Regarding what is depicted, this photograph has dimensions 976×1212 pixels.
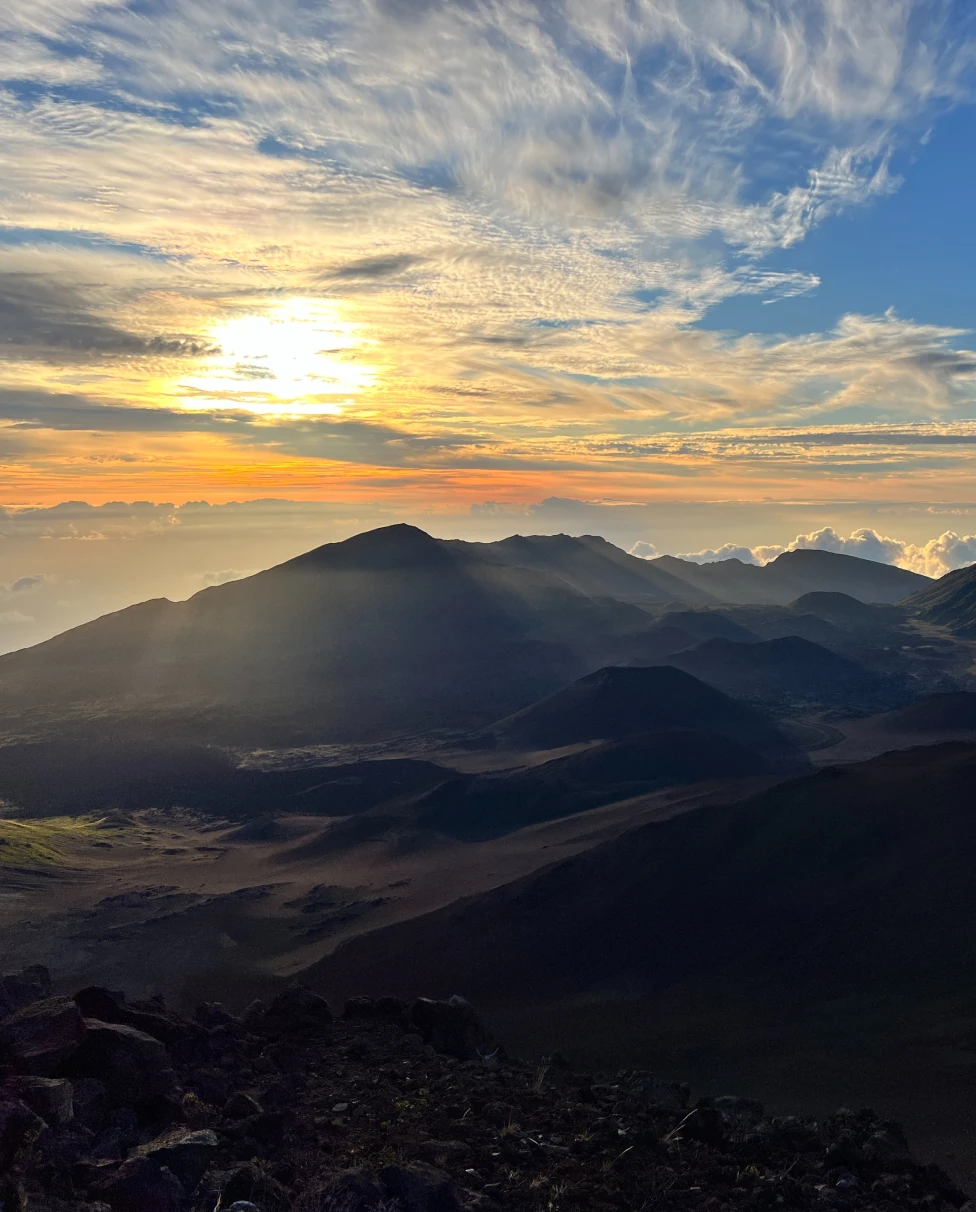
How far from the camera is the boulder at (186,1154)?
41.7 feet

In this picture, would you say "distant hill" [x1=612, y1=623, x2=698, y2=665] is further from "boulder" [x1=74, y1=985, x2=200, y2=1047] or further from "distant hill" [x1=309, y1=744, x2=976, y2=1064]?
"boulder" [x1=74, y1=985, x2=200, y2=1047]

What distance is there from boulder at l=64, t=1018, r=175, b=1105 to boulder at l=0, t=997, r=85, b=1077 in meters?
0.24

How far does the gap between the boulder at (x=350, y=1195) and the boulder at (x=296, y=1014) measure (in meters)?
12.3

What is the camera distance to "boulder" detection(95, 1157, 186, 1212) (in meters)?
11.8

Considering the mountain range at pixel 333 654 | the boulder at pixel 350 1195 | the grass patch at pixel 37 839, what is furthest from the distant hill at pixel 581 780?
the boulder at pixel 350 1195

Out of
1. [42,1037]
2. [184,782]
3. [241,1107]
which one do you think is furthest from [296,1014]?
[184,782]

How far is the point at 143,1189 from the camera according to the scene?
11969 mm

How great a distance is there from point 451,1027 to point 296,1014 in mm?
4404

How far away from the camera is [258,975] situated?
4472 centimetres

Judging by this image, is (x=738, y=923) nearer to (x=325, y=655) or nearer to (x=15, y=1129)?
(x=15, y=1129)

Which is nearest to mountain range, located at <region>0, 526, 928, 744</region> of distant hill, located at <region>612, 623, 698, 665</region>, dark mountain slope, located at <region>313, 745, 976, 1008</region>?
distant hill, located at <region>612, 623, 698, 665</region>

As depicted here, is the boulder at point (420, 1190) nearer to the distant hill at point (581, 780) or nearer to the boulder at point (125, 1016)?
the boulder at point (125, 1016)

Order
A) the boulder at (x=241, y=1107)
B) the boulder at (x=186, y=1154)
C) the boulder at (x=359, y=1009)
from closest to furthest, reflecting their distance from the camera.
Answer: the boulder at (x=186, y=1154), the boulder at (x=241, y=1107), the boulder at (x=359, y=1009)

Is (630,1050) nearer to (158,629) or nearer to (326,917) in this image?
(326,917)
